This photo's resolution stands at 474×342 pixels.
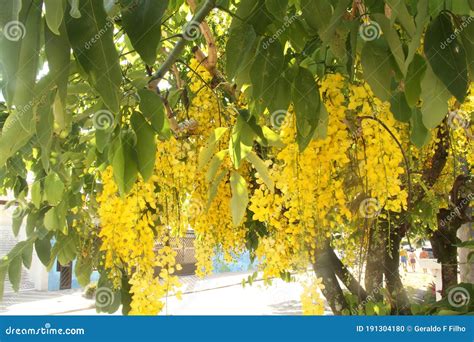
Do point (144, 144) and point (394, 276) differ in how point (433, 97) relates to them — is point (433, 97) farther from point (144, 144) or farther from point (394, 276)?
point (394, 276)

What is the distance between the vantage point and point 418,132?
0.89 meters

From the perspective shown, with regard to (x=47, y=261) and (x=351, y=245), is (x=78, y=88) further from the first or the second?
(x=351, y=245)

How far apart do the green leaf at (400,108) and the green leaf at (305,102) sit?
195mm

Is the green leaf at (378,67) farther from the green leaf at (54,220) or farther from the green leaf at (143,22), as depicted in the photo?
the green leaf at (54,220)

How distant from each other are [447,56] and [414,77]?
0.09 metres

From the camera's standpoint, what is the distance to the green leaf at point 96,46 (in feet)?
1.47

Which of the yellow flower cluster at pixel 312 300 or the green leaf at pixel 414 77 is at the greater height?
the green leaf at pixel 414 77

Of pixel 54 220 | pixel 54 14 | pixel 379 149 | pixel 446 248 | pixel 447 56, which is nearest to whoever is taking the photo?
pixel 54 14

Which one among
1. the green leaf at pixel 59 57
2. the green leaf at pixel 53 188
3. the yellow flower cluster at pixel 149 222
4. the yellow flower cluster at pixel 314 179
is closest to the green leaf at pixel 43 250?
the yellow flower cluster at pixel 149 222

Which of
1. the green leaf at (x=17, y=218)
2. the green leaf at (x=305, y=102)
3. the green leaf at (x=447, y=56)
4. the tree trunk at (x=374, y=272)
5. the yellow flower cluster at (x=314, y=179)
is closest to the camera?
the green leaf at (x=447, y=56)

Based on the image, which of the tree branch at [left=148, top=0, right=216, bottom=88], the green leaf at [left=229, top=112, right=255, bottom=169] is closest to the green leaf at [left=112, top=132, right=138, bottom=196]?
the tree branch at [left=148, top=0, right=216, bottom=88]

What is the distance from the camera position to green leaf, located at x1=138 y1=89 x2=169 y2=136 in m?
0.69

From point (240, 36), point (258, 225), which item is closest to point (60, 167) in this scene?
point (258, 225)

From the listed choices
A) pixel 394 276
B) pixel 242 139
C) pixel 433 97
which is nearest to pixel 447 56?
pixel 433 97
